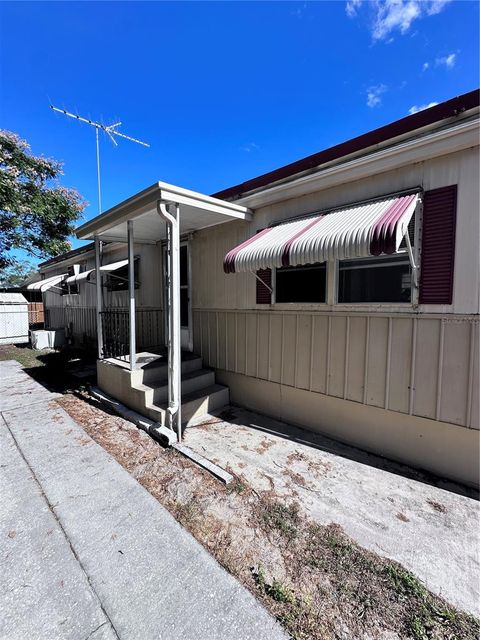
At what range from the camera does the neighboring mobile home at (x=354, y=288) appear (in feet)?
9.40

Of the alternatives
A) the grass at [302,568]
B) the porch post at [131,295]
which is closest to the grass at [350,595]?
the grass at [302,568]

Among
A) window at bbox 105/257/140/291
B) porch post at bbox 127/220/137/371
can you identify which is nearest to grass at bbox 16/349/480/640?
porch post at bbox 127/220/137/371

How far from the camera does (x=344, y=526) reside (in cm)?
239

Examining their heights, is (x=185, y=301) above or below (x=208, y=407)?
above

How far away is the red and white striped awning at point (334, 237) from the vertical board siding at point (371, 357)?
1.06m

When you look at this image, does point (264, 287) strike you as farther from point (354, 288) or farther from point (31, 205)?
point (31, 205)

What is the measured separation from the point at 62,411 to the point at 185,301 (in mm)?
3038

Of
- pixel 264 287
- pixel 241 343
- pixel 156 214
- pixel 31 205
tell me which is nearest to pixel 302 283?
pixel 264 287

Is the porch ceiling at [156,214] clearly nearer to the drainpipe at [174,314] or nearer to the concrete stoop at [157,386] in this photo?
the drainpipe at [174,314]

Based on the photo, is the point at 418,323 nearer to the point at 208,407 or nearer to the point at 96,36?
the point at 208,407

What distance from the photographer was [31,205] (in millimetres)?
10992

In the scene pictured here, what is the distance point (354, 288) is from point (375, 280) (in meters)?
0.28

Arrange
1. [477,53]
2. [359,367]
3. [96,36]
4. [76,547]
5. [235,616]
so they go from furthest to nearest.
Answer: [96,36] → [359,367] → [477,53] → [76,547] → [235,616]

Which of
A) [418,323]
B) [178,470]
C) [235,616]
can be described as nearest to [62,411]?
[178,470]
